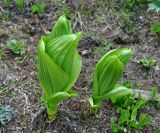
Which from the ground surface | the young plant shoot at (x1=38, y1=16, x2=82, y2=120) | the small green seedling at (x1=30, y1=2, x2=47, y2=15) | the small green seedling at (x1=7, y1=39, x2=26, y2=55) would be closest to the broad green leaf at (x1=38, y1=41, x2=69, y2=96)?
the young plant shoot at (x1=38, y1=16, x2=82, y2=120)

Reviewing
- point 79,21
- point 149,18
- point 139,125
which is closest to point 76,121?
point 139,125

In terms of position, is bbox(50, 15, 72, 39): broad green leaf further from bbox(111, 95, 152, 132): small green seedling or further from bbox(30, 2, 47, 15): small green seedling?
bbox(30, 2, 47, 15): small green seedling

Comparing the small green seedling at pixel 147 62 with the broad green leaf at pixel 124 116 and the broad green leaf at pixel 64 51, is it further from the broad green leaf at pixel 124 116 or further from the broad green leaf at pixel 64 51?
the broad green leaf at pixel 64 51

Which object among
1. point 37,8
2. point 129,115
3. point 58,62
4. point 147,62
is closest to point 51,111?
point 58,62

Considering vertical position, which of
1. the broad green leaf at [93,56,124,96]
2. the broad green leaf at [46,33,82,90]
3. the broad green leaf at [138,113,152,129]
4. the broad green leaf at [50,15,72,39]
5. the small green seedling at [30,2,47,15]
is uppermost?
the small green seedling at [30,2,47,15]

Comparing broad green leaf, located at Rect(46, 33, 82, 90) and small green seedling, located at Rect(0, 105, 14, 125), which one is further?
small green seedling, located at Rect(0, 105, 14, 125)

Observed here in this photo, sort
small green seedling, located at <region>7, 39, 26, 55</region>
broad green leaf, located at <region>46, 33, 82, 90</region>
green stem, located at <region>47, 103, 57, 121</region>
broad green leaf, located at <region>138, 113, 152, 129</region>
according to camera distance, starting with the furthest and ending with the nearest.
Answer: small green seedling, located at <region>7, 39, 26, 55</region> → broad green leaf, located at <region>138, 113, 152, 129</region> → green stem, located at <region>47, 103, 57, 121</region> → broad green leaf, located at <region>46, 33, 82, 90</region>
